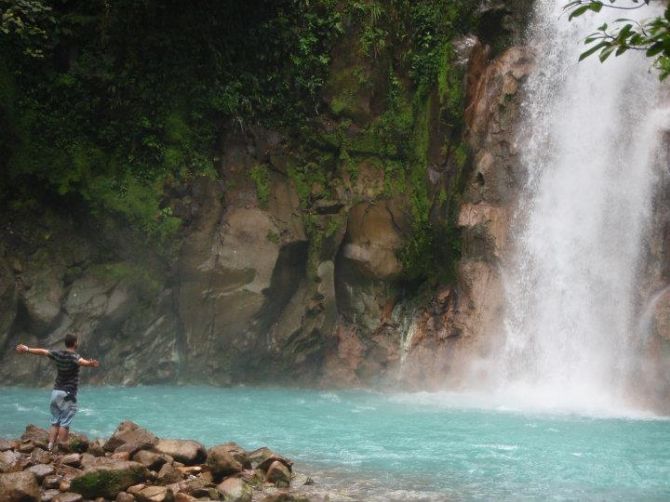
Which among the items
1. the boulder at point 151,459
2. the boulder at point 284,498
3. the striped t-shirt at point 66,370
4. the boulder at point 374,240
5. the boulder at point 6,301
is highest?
the boulder at point 374,240

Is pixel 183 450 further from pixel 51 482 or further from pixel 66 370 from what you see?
pixel 66 370

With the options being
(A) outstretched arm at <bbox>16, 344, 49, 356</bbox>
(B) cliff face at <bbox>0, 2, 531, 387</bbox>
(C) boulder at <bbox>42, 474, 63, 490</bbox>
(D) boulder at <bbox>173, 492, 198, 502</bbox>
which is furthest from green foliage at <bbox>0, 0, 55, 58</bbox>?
(D) boulder at <bbox>173, 492, 198, 502</bbox>

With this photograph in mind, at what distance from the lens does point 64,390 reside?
812 centimetres

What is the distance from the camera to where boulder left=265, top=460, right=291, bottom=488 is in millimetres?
7203

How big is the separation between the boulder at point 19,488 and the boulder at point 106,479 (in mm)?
373

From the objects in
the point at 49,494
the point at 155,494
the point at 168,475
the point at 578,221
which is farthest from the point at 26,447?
the point at 578,221

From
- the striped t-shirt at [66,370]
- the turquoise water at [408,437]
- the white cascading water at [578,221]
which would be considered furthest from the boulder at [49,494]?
the white cascading water at [578,221]

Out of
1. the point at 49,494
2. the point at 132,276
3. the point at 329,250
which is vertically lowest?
the point at 49,494

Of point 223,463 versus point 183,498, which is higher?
point 223,463

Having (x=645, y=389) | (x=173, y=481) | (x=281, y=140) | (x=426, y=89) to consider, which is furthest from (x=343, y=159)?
(x=173, y=481)

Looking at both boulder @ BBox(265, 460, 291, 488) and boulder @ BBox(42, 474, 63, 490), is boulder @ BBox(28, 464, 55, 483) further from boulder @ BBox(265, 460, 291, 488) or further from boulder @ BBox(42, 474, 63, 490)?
boulder @ BBox(265, 460, 291, 488)

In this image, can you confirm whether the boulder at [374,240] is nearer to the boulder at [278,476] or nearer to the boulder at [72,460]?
the boulder at [278,476]

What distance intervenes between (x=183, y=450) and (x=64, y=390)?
5.88ft

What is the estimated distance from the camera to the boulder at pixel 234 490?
652 cm
